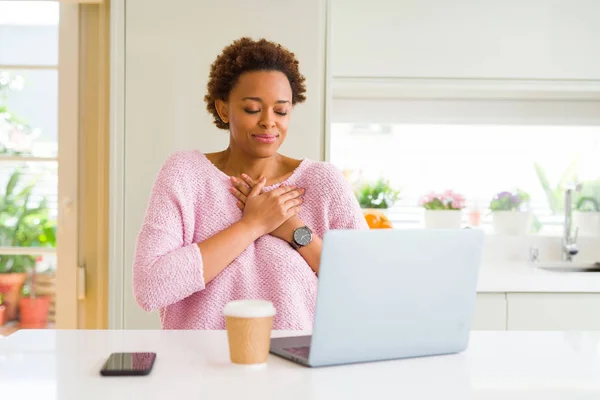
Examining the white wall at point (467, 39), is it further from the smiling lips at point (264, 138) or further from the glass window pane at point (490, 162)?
the smiling lips at point (264, 138)

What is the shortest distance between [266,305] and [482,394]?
0.34m

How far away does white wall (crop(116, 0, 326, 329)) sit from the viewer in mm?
2672

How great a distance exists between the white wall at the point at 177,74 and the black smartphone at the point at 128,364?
4.89 ft

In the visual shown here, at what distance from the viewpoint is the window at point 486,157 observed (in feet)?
11.5

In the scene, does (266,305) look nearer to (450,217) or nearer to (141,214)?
(141,214)

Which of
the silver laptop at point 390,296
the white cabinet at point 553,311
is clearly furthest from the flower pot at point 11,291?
the silver laptop at point 390,296

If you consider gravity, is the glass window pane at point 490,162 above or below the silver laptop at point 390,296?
above

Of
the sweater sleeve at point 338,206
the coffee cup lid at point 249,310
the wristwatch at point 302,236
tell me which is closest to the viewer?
the coffee cup lid at point 249,310

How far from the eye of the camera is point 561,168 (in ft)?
11.7

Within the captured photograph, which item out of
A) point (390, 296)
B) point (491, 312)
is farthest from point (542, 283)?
point (390, 296)

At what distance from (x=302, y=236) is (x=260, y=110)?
0.32 metres

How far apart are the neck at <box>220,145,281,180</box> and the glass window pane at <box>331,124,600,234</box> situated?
1594 mm

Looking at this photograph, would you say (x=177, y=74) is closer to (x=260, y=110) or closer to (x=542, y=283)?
(x=260, y=110)

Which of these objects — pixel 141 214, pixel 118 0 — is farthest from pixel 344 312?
pixel 118 0
